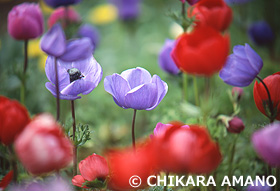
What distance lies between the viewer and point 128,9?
6.25 feet

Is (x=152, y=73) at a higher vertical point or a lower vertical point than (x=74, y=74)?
lower

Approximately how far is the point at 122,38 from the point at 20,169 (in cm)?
140

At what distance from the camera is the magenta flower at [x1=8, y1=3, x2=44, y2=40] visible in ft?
2.11

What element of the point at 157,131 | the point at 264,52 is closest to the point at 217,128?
the point at 157,131

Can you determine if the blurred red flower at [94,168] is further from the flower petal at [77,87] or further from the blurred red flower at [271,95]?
the blurred red flower at [271,95]

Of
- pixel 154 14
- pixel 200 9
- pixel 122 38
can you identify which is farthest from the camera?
pixel 154 14

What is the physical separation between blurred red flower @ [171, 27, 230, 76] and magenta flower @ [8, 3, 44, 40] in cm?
37

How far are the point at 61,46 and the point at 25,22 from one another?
26 cm

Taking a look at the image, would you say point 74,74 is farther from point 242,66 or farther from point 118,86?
point 242,66

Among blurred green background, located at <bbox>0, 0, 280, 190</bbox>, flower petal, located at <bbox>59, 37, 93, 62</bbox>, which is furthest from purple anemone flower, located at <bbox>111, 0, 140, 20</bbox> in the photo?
flower petal, located at <bbox>59, 37, 93, 62</bbox>

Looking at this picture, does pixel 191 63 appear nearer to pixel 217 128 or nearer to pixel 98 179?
pixel 98 179

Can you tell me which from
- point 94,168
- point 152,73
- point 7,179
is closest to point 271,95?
point 94,168

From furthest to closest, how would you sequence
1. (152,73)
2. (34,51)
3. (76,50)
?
(34,51), (152,73), (76,50)

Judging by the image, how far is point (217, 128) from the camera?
729mm
